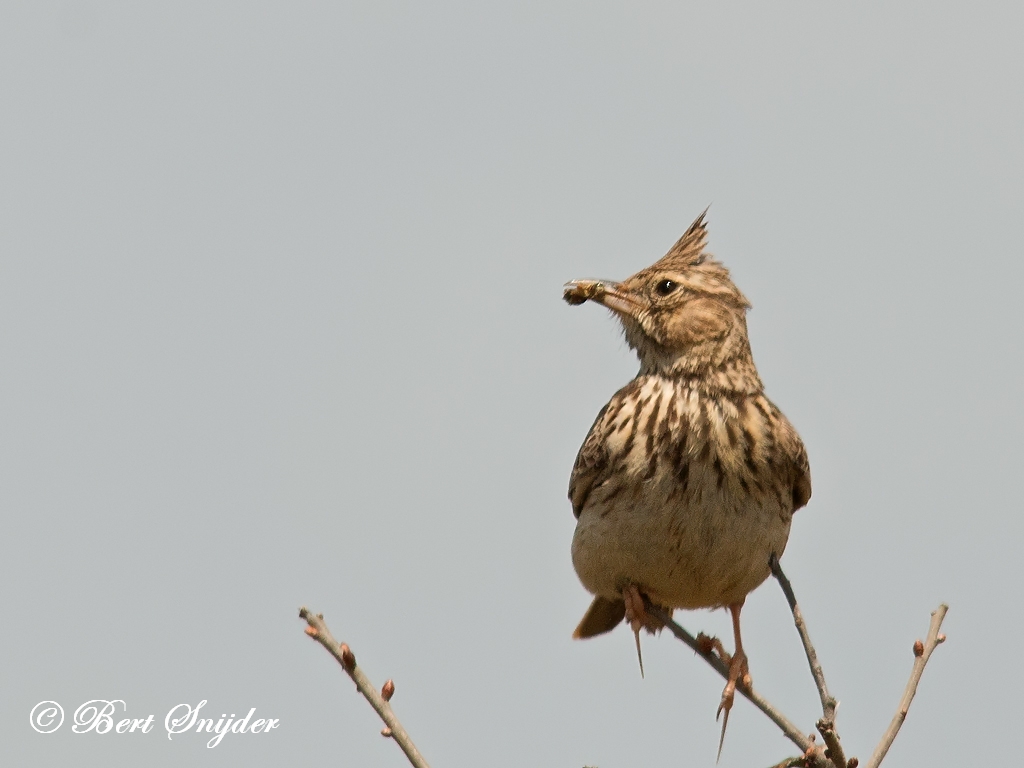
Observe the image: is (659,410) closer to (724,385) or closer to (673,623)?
(724,385)

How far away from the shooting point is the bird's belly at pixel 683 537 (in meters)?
7.68

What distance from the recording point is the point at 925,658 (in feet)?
18.9

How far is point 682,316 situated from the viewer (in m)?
8.44

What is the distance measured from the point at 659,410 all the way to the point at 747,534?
2.83 ft

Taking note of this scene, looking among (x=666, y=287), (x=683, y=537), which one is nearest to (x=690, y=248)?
(x=666, y=287)

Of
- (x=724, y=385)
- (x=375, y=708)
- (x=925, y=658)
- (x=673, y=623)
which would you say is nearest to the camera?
(x=375, y=708)

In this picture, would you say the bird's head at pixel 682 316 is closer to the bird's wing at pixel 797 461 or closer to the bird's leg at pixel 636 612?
the bird's wing at pixel 797 461

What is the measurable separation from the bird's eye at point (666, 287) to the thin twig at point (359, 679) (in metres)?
3.94

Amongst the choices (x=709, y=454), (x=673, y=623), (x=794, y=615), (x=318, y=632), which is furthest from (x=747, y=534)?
(x=318, y=632)

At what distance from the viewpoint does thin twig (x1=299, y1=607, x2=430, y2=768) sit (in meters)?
4.87

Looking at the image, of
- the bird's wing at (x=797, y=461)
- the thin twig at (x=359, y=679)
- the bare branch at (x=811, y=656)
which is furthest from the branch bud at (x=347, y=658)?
the bird's wing at (x=797, y=461)

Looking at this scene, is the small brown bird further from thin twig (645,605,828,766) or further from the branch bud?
the branch bud

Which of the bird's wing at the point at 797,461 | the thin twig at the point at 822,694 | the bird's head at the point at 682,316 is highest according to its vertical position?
the bird's head at the point at 682,316

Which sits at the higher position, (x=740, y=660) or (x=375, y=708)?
(x=740, y=660)
